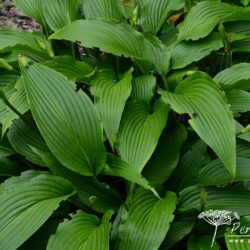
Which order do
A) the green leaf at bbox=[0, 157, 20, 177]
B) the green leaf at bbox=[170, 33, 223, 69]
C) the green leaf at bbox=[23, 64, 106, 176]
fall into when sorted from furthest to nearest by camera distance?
1. the green leaf at bbox=[170, 33, 223, 69]
2. the green leaf at bbox=[0, 157, 20, 177]
3. the green leaf at bbox=[23, 64, 106, 176]

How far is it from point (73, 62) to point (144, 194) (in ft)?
2.87

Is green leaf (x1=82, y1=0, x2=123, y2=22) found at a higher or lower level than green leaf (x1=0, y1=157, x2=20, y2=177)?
higher

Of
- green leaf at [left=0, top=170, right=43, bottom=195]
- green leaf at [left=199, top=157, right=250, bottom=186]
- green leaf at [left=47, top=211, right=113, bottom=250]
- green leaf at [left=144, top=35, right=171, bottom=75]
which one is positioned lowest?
green leaf at [left=199, top=157, right=250, bottom=186]

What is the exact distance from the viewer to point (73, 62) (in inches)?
99.7

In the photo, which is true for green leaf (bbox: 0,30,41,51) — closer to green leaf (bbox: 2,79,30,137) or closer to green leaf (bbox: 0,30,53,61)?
green leaf (bbox: 0,30,53,61)

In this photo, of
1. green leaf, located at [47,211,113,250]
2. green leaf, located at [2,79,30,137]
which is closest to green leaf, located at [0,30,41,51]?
green leaf, located at [2,79,30,137]

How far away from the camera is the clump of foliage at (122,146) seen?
192 cm

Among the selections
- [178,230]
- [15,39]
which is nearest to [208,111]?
[178,230]

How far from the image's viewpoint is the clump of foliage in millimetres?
1920

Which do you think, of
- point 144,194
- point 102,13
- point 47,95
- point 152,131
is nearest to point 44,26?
point 102,13

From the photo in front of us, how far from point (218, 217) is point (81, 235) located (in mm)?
568

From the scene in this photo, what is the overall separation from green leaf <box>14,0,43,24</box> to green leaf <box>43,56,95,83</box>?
0.51m

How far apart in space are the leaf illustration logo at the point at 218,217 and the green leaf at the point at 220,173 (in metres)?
0.13

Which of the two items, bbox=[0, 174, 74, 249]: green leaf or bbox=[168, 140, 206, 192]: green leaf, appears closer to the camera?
bbox=[0, 174, 74, 249]: green leaf
